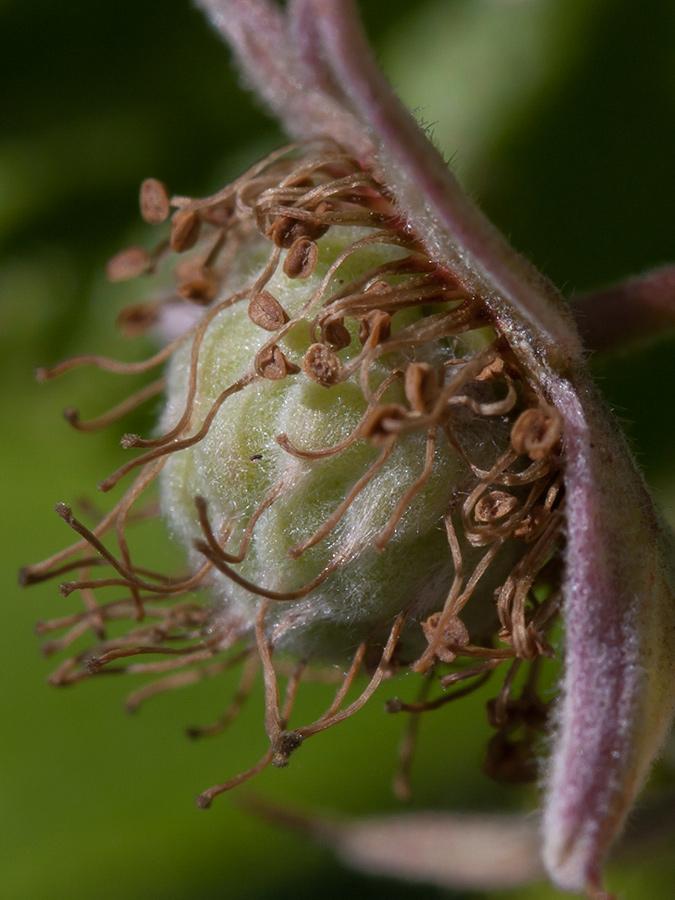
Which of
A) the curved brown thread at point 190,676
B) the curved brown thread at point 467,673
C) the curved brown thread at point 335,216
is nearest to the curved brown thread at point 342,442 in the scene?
the curved brown thread at point 335,216

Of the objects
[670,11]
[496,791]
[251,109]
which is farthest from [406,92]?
[496,791]

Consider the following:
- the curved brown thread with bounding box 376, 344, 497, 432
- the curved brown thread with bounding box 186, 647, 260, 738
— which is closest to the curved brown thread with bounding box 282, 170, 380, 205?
the curved brown thread with bounding box 376, 344, 497, 432

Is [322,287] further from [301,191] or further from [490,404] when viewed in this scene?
[490,404]

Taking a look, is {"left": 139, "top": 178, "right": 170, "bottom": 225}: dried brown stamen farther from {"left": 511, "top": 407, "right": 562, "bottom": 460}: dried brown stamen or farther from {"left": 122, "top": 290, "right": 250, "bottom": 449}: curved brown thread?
{"left": 511, "top": 407, "right": 562, "bottom": 460}: dried brown stamen

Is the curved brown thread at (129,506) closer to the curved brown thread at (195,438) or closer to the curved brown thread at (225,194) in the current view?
the curved brown thread at (195,438)

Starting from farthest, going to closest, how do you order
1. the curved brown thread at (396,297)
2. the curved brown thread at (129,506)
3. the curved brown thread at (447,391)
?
the curved brown thread at (129,506) → the curved brown thread at (396,297) → the curved brown thread at (447,391)

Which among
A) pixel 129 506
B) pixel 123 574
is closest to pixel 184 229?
pixel 129 506
